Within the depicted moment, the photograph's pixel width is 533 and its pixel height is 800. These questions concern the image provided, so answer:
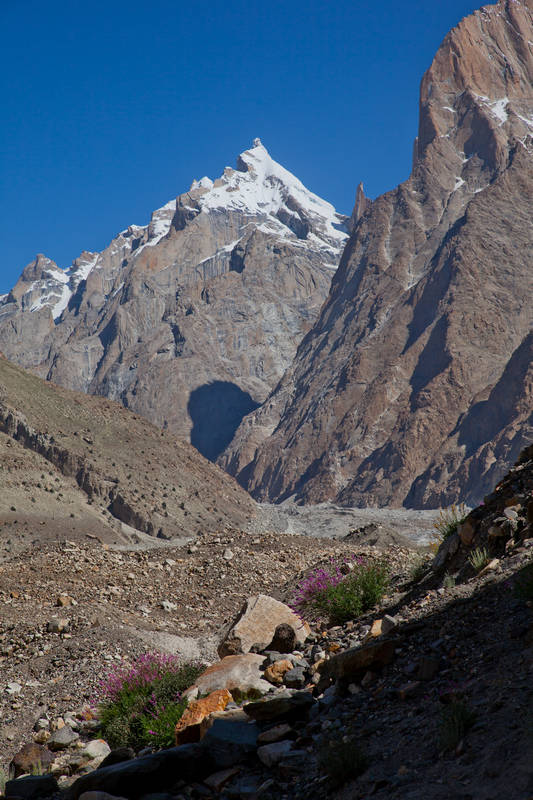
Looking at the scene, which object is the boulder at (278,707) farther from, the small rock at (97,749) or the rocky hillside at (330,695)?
the small rock at (97,749)

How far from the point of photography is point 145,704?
7855 mm

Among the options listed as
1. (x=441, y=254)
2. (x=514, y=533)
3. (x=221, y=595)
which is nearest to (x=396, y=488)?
(x=441, y=254)

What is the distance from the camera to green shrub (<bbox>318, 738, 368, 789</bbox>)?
4645 mm

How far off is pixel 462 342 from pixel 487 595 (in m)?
128

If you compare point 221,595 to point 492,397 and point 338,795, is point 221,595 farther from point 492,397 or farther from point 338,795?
point 492,397

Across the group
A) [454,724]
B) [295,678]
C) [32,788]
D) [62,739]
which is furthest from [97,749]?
[454,724]

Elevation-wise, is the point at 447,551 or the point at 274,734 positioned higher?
the point at 447,551

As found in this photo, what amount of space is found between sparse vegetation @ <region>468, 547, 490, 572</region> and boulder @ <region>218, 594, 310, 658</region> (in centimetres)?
243

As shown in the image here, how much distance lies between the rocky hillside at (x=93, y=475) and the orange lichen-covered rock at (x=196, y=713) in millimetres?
37190

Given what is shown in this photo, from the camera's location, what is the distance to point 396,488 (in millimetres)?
119125

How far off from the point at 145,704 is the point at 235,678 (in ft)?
3.84

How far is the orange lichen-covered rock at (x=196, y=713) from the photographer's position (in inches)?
255

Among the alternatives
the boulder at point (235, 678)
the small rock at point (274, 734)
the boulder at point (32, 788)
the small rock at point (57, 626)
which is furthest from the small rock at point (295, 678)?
the small rock at point (57, 626)

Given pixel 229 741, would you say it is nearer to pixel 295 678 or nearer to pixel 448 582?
pixel 295 678
